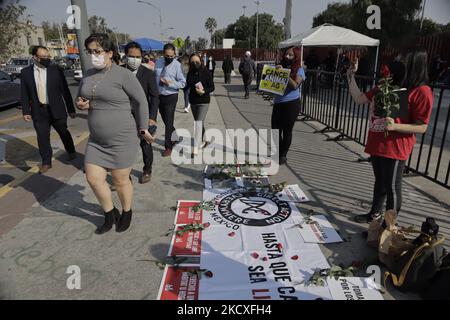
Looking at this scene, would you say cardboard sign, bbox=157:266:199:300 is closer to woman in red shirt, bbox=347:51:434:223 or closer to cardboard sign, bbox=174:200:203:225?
cardboard sign, bbox=174:200:203:225

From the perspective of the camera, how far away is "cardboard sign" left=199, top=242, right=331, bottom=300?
2.51 metres

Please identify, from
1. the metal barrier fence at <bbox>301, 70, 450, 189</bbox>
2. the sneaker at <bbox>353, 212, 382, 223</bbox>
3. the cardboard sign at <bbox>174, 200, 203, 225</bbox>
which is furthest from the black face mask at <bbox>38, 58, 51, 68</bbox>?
the metal barrier fence at <bbox>301, 70, 450, 189</bbox>

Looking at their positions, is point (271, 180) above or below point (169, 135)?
below

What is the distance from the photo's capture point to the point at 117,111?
3135mm

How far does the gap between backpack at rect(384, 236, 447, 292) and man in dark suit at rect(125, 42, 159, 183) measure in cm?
342

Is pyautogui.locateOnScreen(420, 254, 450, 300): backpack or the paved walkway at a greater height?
pyautogui.locateOnScreen(420, 254, 450, 300): backpack

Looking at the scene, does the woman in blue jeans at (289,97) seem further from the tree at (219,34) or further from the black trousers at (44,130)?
the tree at (219,34)

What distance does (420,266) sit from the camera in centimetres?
243

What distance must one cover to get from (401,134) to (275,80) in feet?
8.37

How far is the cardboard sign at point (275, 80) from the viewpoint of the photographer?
5.07m
